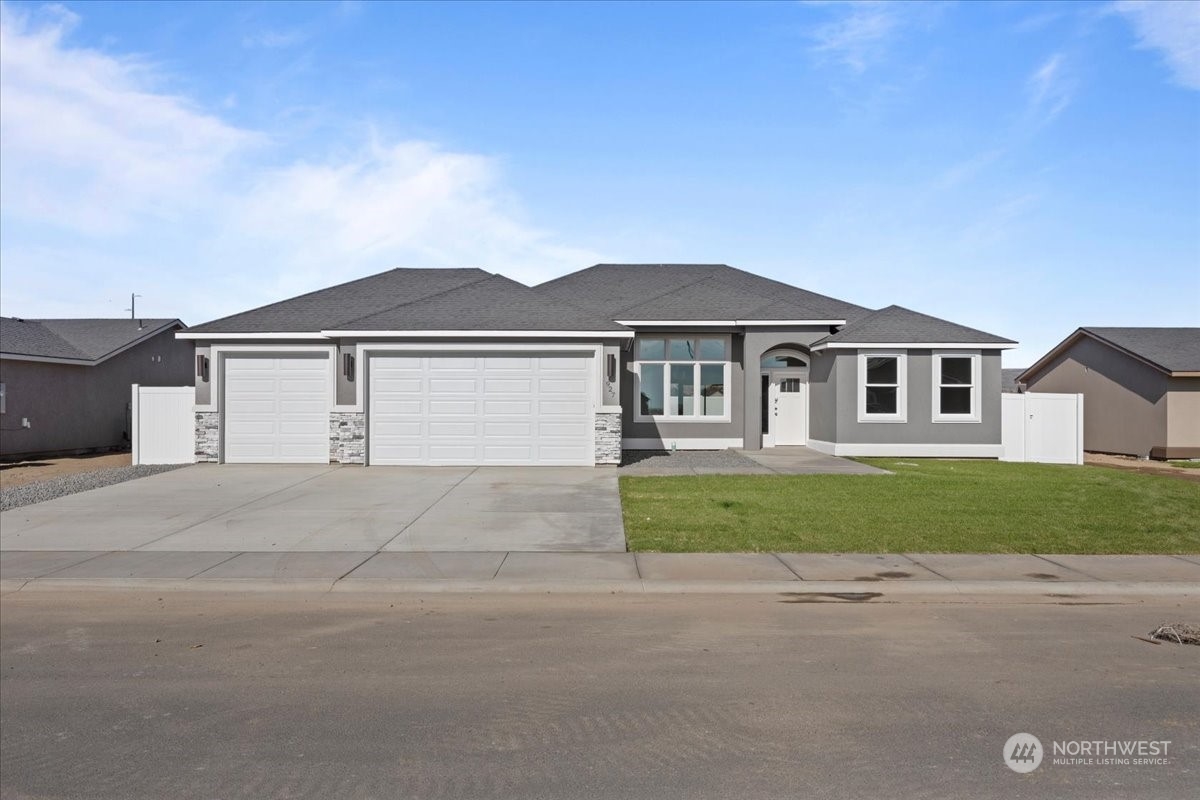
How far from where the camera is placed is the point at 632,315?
2198cm

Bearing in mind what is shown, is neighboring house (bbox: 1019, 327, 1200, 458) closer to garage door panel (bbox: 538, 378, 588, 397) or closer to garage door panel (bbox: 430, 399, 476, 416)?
garage door panel (bbox: 538, 378, 588, 397)

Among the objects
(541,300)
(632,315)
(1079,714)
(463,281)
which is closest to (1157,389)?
(632,315)

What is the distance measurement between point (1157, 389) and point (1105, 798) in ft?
83.9

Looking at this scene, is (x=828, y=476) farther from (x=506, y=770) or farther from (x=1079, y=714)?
(x=506, y=770)

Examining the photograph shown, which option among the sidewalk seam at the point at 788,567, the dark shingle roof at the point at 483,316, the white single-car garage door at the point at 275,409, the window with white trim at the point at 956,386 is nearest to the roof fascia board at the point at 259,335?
the white single-car garage door at the point at 275,409

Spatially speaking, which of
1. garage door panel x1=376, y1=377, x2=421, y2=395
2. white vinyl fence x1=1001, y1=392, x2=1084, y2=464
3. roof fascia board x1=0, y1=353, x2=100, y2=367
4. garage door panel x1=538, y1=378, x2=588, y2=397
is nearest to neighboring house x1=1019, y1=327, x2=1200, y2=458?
white vinyl fence x1=1001, y1=392, x2=1084, y2=464

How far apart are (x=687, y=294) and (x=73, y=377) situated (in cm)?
2042

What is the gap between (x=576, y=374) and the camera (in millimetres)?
17953

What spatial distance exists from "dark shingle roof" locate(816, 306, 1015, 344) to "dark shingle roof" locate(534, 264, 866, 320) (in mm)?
970

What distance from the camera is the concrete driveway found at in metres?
9.57

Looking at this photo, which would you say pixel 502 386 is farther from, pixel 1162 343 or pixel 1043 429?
pixel 1162 343

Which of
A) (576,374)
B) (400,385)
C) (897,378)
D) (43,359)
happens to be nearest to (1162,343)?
(897,378)

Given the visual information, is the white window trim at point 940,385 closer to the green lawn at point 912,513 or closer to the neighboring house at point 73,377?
the green lawn at point 912,513

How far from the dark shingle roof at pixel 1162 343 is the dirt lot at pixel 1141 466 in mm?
3116
